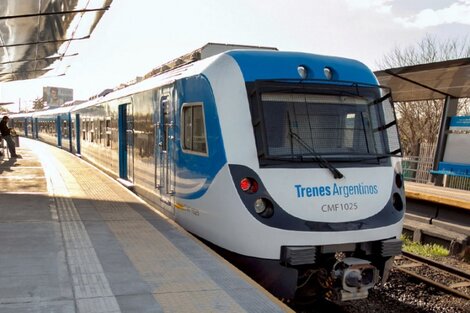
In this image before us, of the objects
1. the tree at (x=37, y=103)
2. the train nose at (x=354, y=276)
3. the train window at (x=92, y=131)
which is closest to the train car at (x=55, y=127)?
the train window at (x=92, y=131)

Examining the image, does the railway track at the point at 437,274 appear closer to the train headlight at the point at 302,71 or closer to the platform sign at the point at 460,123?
the train headlight at the point at 302,71

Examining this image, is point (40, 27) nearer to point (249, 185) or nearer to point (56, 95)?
point (249, 185)

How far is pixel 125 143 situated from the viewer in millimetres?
10328

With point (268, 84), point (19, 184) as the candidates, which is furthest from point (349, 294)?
point (19, 184)

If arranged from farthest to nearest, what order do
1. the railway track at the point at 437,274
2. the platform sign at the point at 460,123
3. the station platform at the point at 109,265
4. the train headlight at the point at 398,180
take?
the platform sign at the point at 460,123, the railway track at the point at 437,274, the train headlight at the point at 398,180, the station platform at the point at 109,265

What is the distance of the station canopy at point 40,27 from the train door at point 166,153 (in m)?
3.68

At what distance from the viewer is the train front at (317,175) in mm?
4469

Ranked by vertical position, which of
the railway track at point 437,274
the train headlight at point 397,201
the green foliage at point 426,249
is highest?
the train headlight at point 397,201

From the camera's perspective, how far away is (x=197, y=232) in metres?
5.38

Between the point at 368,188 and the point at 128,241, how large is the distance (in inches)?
112

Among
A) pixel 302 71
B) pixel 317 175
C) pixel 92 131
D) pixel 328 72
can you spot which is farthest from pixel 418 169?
pixel 317 175

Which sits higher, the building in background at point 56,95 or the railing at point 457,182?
the building in background at point 56,95

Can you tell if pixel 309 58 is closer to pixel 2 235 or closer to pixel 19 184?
pixel 2 235

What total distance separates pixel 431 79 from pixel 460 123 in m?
2.05
